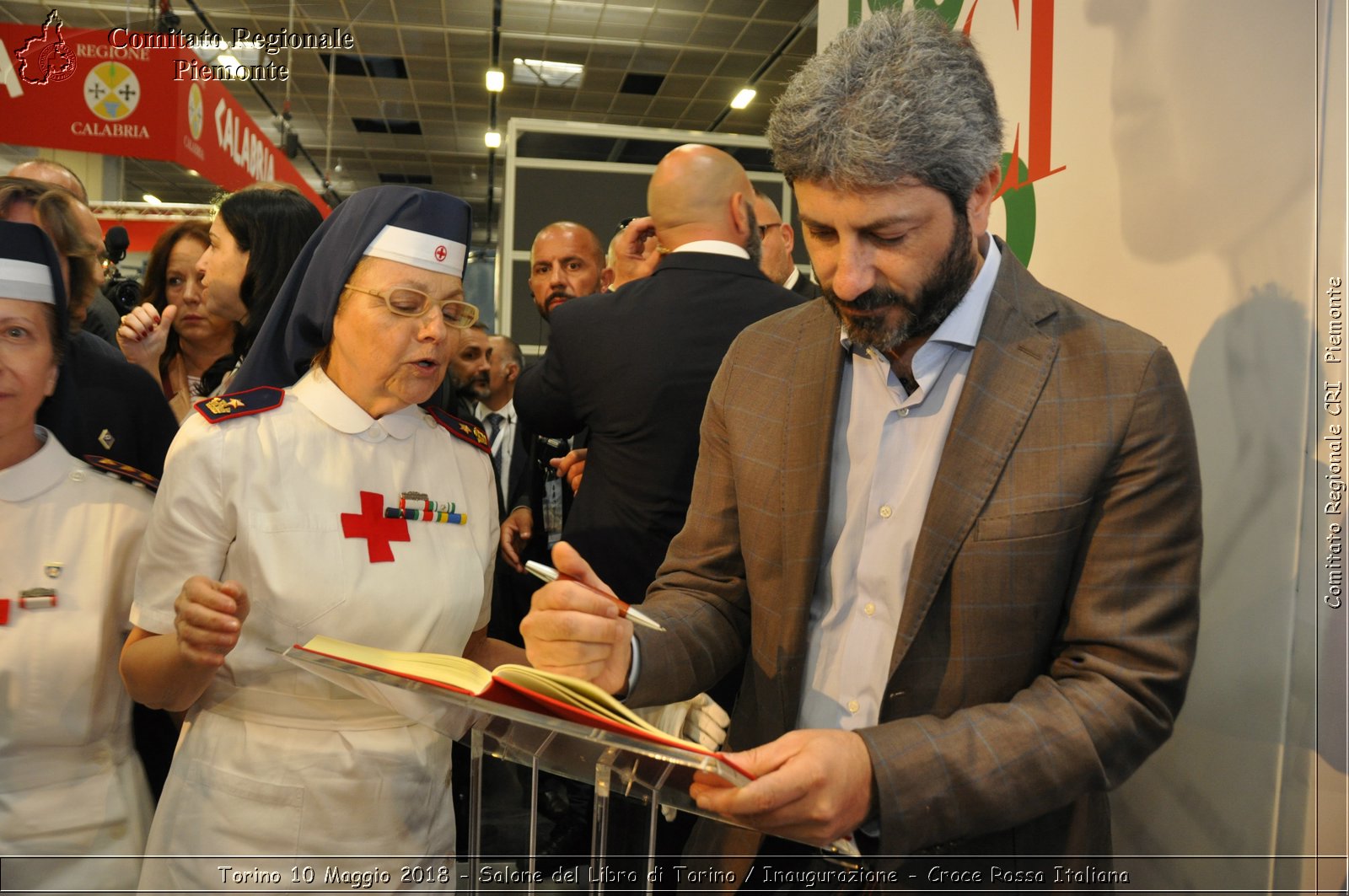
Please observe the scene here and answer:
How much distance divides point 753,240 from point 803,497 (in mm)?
1472

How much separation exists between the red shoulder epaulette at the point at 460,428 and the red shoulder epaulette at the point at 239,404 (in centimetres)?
30

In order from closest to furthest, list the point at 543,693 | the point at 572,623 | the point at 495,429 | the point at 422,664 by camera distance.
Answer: the point at 543,693 → the point at 422,664 → the point at 572,623 → the point at 495,429

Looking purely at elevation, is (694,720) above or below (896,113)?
below

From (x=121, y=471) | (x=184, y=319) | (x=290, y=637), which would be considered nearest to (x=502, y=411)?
(x=184, y=319)

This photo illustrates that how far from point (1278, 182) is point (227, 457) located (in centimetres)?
173

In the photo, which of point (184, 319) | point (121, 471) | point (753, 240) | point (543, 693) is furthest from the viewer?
point (184, 319)

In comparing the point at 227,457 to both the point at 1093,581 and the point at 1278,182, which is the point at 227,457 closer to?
the point at 1093,581

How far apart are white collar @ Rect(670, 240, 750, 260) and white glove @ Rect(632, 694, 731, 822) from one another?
1361 mm

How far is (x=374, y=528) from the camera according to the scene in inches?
72.2

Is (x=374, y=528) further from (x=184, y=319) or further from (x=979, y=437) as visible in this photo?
(x=184, y=319)

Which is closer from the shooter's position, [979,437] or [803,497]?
[979,437]

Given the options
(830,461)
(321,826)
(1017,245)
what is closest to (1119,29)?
(1017,245)

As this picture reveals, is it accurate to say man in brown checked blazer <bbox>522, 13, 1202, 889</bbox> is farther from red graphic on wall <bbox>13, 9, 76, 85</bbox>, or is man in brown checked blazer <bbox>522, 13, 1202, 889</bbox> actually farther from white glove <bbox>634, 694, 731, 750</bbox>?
red graphic on wall <bbox>13, 9, 76, 85</bbox>

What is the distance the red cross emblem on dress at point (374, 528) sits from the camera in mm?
1810
